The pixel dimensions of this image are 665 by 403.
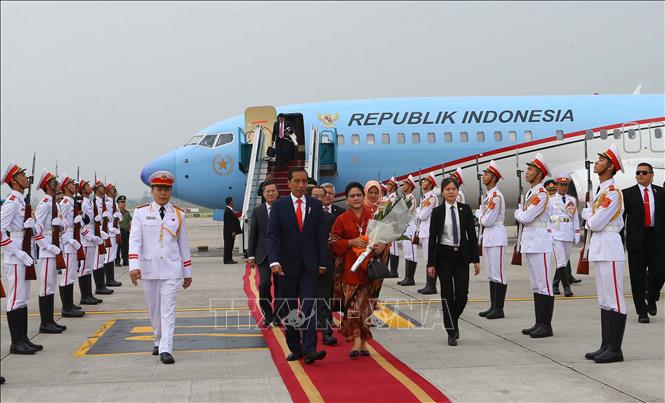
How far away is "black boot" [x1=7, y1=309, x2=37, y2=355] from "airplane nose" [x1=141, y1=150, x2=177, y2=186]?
1288 centimetres

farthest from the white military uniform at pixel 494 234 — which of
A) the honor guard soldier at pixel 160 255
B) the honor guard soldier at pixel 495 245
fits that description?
the honor guard soldier at pixel 160 255

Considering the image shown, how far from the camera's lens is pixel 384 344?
7398 millimetres

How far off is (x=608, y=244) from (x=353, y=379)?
8.96 ft

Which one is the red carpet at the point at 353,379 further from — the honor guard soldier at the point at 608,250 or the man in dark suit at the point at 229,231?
the man in dark suit at the point at 229,231

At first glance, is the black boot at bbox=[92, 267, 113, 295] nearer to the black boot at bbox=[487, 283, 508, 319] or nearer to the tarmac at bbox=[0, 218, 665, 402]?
the tarmac at bbox=[0, 218, 665, 402]

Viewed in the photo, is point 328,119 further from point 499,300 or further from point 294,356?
point 294,356

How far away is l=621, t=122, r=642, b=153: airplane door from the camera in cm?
2061

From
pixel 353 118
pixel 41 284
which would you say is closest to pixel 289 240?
pixel 41 284

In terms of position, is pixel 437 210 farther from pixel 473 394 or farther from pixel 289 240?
pixel 473 394

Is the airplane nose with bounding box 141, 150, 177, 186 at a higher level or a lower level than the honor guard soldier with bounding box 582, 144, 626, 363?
higher

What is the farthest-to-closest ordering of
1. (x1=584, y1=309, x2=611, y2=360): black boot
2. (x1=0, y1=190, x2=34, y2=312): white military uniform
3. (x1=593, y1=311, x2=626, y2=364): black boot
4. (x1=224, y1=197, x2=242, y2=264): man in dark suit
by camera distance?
1. (x1=224, y1=197, x2=242, y2=264): man in dark suit
2. (x1=0, y1=190, x2=34, y2=312): white military uniform
3. (x1=584, y1=309, x2=611, y2=360): black boot
4. (x1=593, y1=311, x2=626, y2=364): black boot

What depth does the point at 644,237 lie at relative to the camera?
28.7 feet

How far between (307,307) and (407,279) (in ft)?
21.5

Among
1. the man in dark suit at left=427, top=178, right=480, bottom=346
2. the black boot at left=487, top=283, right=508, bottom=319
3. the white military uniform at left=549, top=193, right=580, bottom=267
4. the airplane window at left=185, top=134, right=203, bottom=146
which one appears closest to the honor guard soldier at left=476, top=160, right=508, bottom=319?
the black boot at left=487, top=283, right=508, bottom=319
